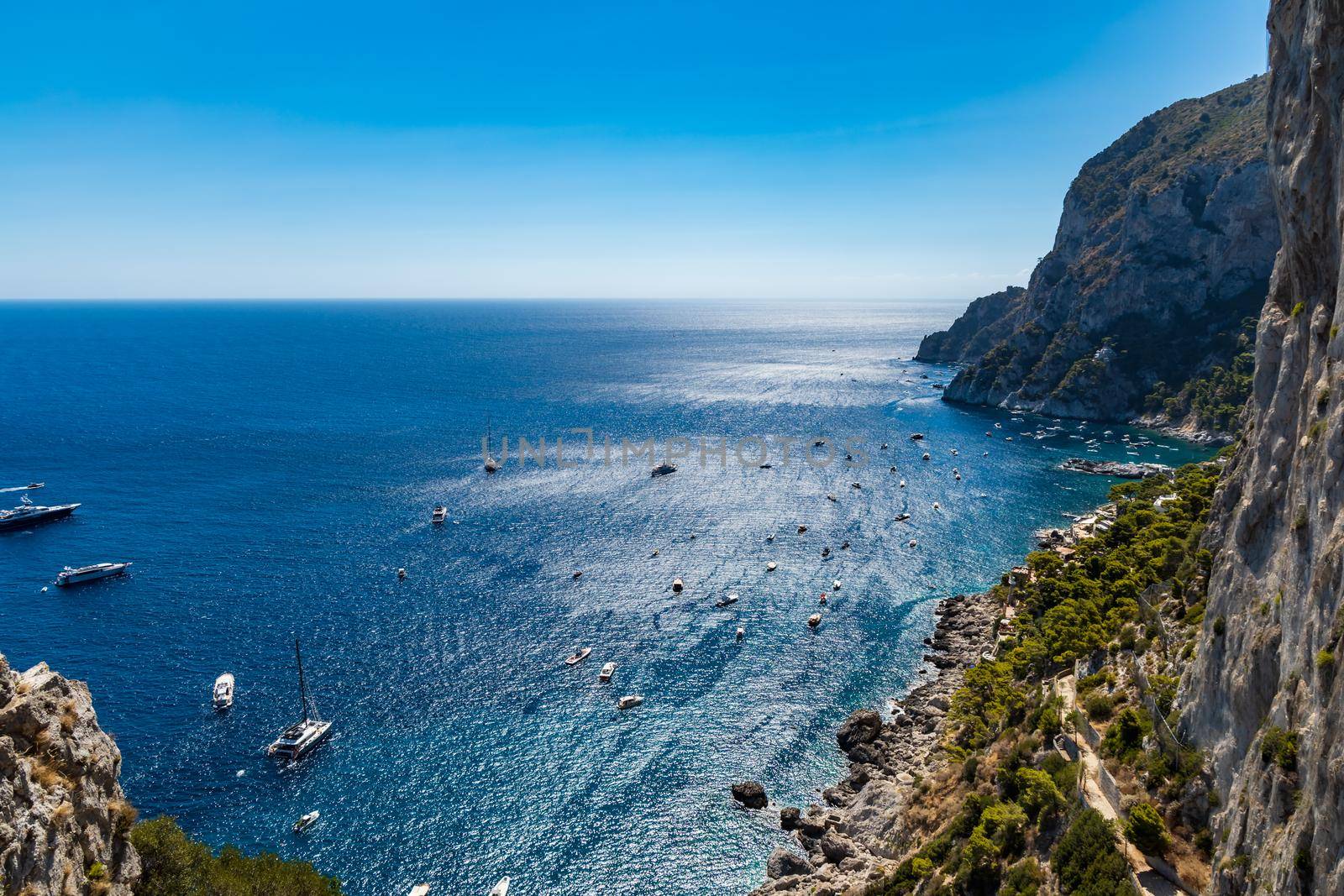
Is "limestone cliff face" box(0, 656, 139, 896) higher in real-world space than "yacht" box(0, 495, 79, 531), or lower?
higher

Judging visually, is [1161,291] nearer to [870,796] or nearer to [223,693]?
[870,796]

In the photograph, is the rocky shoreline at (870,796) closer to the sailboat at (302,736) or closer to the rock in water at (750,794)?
the rock in water at (750,794)

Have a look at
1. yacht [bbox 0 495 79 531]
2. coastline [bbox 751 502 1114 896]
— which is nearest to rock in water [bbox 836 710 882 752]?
coastline [bbox 751 502 1114 896]

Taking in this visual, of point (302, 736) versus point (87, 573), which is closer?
point (302, 736)

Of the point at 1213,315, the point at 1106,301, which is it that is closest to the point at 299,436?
the point at 1106,301

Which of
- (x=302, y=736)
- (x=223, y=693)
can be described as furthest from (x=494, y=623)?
(x=223, y=693)

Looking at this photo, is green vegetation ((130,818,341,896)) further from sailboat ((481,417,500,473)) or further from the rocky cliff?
the rocky cliff

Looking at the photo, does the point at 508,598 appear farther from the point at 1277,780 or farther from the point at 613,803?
the point at 1277,780
